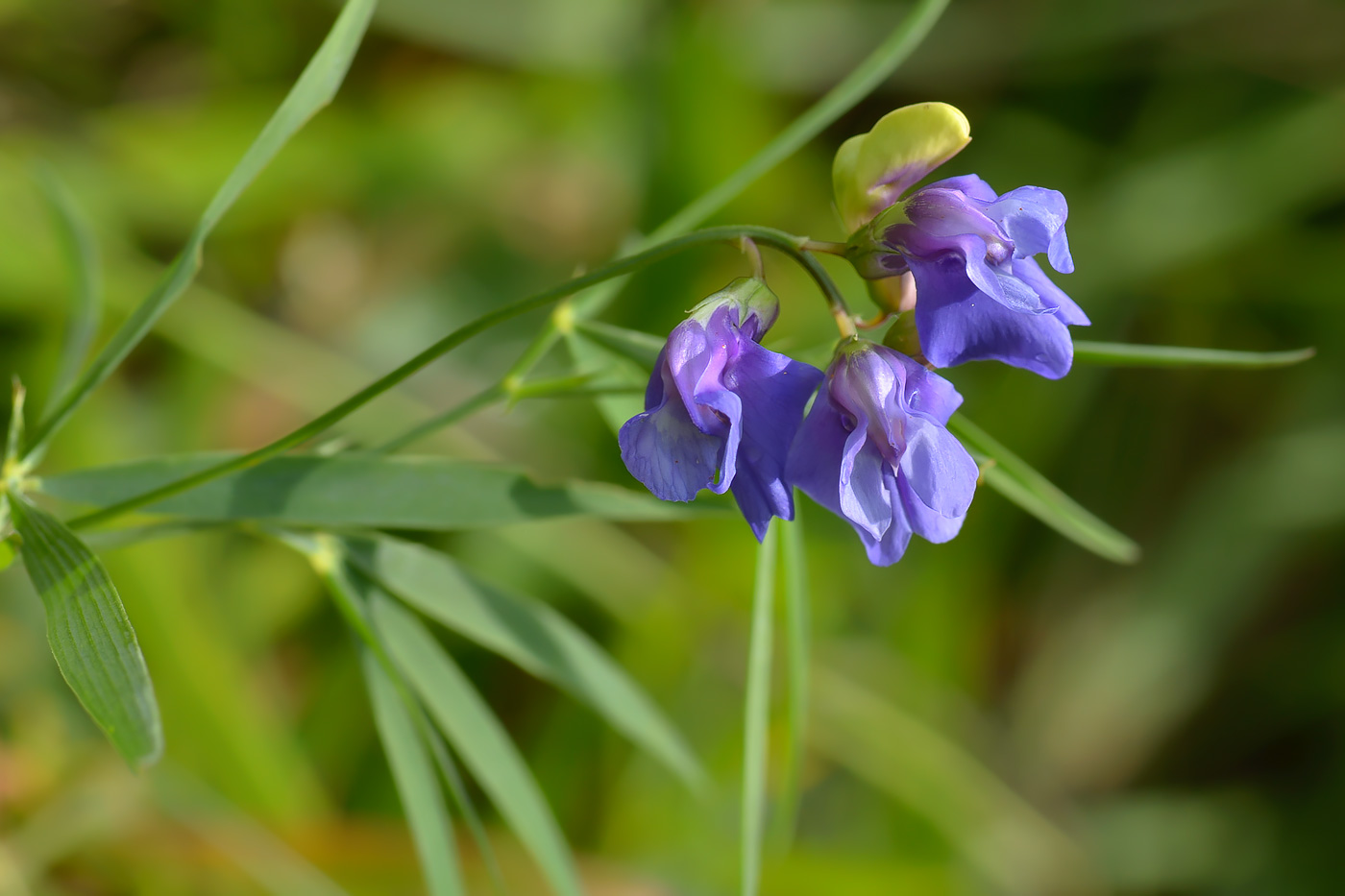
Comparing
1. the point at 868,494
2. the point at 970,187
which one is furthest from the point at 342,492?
the point at 970,187

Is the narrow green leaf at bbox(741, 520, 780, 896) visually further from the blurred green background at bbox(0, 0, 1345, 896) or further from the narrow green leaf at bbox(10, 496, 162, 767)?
the blurred green background at bbox(0, 0, 1345, 896)

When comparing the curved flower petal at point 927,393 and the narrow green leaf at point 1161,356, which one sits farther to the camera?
the narrow green leaf at point 1161,356

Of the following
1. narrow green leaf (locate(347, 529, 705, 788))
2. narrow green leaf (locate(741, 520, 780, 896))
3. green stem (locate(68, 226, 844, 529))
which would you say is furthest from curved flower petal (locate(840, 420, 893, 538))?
narrow green leaf (locate(347, 529, 705, 788))

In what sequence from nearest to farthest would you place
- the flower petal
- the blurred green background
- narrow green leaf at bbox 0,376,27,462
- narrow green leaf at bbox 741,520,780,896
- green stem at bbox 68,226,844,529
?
1. green stem at bbox 68,226,844,529
2. the flower petal
3. narrow green leaf at bbox 0,376,27,462
4. narrow green leaf at bbox 741,520,780,896
5. the blurred green background

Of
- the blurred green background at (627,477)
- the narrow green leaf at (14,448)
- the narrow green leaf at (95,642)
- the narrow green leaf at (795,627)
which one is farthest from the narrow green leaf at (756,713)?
the blurred green background at (627,477)

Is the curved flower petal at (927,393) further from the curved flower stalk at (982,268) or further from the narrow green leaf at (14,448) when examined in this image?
the narrow green leaf at (14,448)

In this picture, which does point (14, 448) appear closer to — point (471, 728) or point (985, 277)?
point (471, 728)

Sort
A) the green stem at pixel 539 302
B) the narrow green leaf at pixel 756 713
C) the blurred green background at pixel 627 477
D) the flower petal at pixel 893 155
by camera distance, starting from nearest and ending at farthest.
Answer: the green stem at pixel 539 302 → the flower petal at pixel 893 155 → the narrow green leaf at pixel 756 713 → the blurred green background at pixel 627 477
